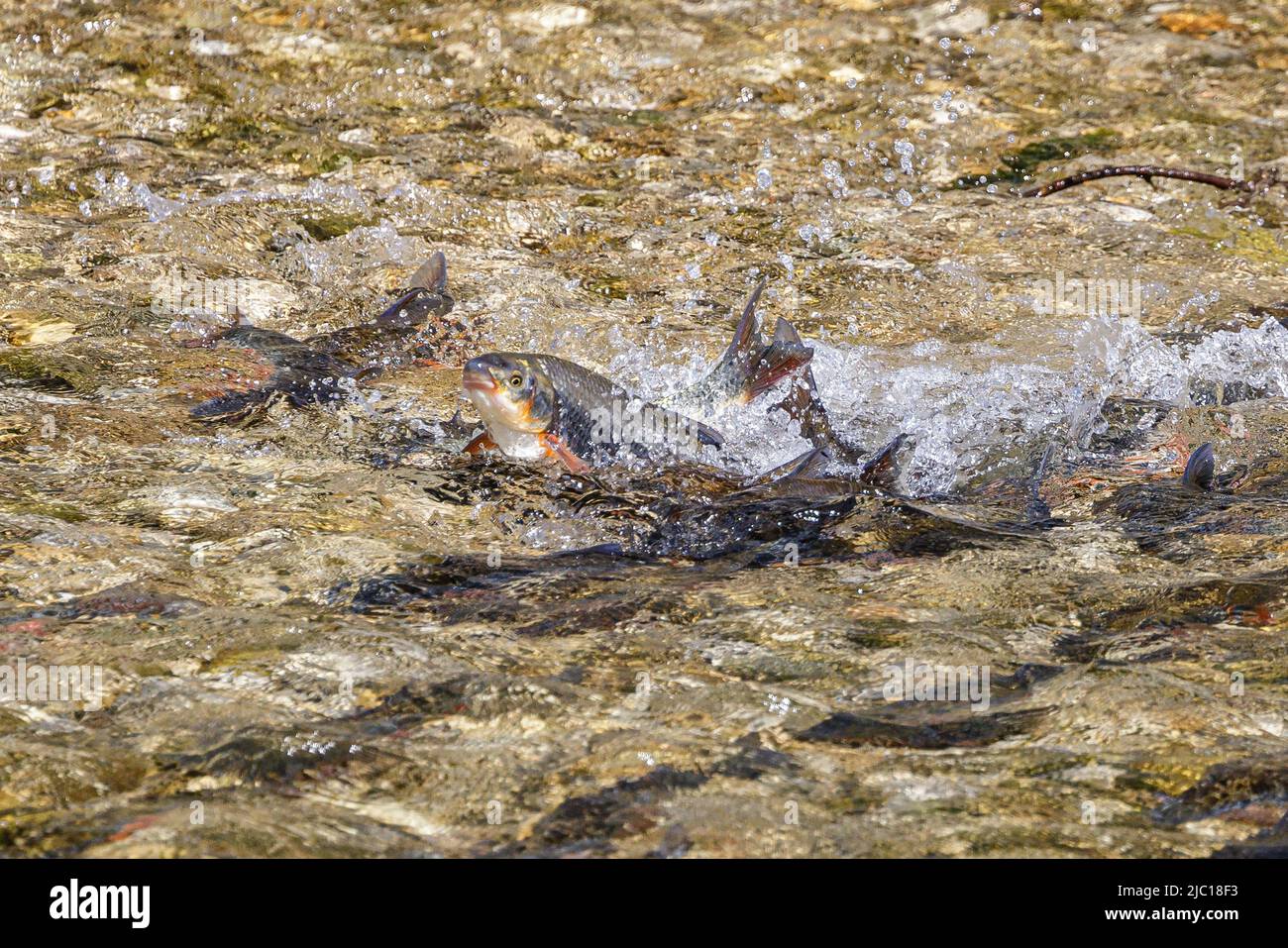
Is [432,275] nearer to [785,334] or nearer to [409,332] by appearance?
[409,332]

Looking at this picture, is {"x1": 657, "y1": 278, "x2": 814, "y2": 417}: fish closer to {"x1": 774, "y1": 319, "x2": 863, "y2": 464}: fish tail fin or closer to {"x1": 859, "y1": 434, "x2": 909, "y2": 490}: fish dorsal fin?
{"x1": 774, "y1": 319, "x2": 863, "y2": 464}: fish tail fin

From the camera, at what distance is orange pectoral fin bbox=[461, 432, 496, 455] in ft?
15.6

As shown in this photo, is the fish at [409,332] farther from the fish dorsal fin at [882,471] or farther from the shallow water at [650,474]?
the fish dorsal fin at [882,471]

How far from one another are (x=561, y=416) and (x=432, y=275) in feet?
5.06

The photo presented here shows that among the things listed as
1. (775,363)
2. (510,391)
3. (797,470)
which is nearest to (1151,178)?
(775,363)

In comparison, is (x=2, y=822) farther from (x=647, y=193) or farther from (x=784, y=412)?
(x=647, y=193)

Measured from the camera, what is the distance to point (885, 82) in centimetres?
877

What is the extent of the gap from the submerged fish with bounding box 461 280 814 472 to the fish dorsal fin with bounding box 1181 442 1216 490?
1.49m

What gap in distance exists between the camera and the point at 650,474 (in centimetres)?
474

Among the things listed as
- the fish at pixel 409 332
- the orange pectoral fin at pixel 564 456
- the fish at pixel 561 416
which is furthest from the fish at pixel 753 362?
the fish at pixel 409 332

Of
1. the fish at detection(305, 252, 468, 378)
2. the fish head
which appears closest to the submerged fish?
the fish head

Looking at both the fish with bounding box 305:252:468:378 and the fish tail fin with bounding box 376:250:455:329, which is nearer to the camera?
the fish with bounding box 305:252:468:378
